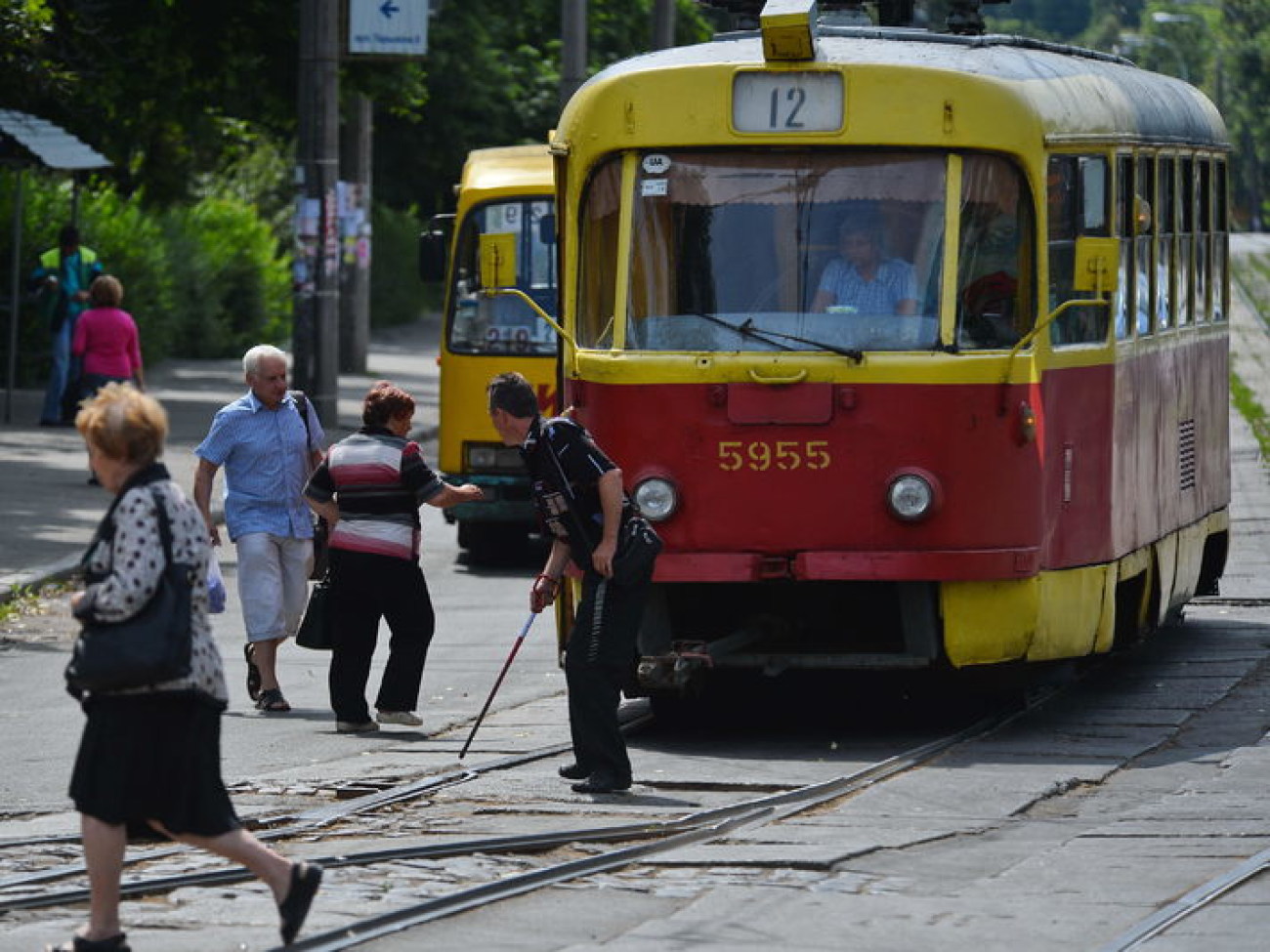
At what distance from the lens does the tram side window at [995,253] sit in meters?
11.6

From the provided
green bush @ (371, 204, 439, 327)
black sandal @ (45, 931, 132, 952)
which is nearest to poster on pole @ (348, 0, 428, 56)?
black sandal @ (45, 931, 132, 952)

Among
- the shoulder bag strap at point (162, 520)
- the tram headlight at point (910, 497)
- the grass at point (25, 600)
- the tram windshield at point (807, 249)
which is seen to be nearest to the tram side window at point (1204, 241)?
the tram windshield at point (807, 249)

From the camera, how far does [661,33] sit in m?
35.7

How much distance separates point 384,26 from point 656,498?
15996 mm

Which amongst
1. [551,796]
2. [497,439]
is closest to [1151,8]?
[497,439]

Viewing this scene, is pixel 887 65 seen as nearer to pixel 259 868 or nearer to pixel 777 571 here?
pixel 777 571

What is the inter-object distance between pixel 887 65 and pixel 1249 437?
19006mm

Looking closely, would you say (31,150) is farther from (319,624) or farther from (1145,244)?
(1145,244)

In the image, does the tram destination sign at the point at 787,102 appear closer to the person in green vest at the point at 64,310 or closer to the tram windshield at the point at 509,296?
the tram windshield at the point at 509,296

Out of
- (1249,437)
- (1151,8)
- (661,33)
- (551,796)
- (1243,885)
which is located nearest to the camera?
(1243,885)

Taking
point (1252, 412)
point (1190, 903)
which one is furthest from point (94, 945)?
point (1252, 412)

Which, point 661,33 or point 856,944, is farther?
point 661,33

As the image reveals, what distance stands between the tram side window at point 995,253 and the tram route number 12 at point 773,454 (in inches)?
30.6

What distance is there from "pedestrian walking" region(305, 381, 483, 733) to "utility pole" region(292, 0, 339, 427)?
1353 cm
